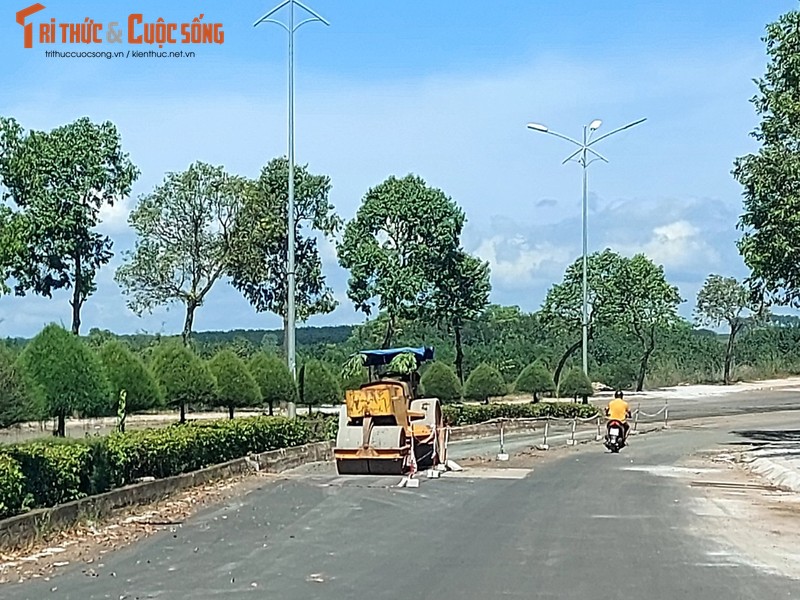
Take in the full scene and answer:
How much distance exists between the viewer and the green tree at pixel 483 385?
4600 cm

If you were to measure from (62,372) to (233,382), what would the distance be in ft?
34.8

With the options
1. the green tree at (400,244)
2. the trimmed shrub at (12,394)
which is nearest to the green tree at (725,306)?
the green tree at (400,244)

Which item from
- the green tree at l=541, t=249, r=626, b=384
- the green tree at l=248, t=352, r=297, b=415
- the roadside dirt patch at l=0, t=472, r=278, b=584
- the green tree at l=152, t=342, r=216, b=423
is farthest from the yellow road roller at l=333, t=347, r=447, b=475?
the green tree at l=541, t=249, r=626, b=384

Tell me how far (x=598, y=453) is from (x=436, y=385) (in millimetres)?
11407

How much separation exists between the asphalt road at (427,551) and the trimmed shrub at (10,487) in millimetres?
1344

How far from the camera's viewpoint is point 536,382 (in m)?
49.3

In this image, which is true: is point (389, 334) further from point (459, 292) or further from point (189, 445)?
point (189, 445)

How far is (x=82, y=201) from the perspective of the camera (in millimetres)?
46031

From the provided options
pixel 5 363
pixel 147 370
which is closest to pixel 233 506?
pixel 5 363

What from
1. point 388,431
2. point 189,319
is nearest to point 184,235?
point 189,319

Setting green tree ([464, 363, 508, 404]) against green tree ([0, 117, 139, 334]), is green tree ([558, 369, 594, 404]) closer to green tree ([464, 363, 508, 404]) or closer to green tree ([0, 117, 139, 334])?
green tree ([464, 363, 508, 404])

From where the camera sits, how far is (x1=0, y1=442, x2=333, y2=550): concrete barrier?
12234 mm

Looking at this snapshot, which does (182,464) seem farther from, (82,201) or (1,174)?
(82,201)

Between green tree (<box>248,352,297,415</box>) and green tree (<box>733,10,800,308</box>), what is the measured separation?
12.9 m
